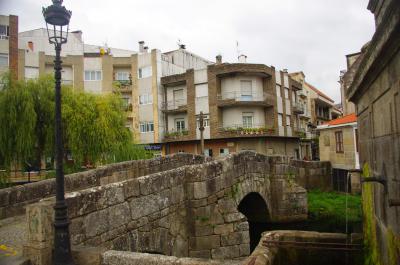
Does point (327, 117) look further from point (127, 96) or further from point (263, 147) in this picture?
point (127, 96)

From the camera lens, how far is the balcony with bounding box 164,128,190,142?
30536 millimetres

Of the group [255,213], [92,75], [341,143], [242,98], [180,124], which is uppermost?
[92,75]

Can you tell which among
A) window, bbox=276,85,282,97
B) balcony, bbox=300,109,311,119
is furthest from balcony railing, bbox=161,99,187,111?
balcony, bbox=300,109,311,119

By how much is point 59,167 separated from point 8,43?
28130 millimetres

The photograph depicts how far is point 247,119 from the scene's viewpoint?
1174 inches

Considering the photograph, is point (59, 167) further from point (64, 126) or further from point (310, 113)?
point (310, 113)

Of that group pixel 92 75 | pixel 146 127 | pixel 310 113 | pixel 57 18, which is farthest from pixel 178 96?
pixel 57 18

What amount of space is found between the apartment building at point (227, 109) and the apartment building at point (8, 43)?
513 inches

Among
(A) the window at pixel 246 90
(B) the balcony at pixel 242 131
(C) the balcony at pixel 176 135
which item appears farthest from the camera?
(C) the balcony at pixel 176 135

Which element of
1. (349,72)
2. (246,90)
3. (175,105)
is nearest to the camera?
(349,72)

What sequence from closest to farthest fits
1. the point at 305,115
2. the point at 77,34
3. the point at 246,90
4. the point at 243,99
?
the point at 243,99 < the point at 246,90 < the point at 77,34 < the point at 305,115

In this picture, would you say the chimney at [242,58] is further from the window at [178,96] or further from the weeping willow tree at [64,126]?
the weeping willow tree at [64,126]

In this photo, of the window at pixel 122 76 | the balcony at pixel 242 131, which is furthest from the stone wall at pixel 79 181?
the window at pixel 122 76

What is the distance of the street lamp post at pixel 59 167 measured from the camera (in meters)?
3.88
